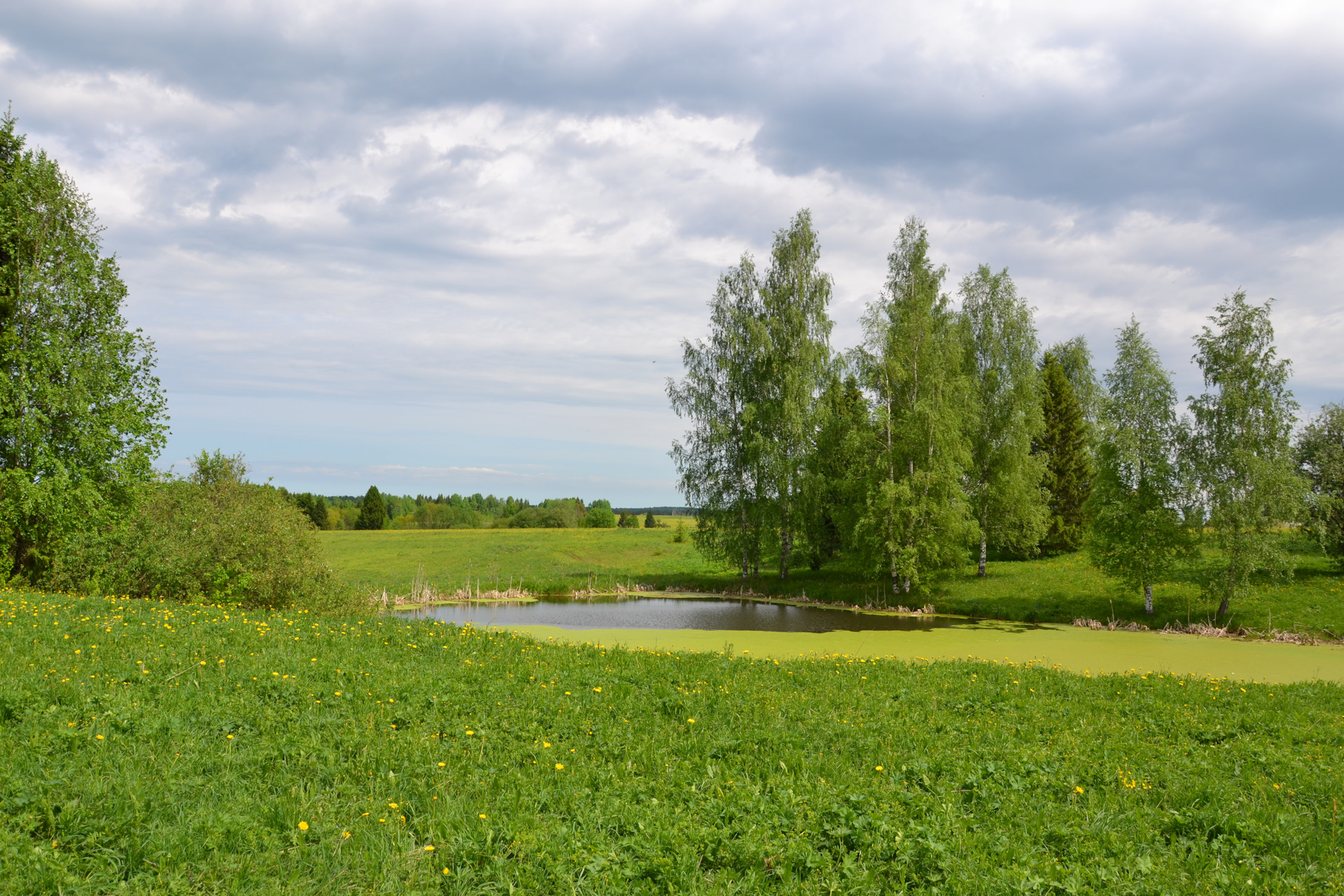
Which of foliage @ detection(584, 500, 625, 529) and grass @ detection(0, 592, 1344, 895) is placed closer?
grass @ detection(0, 592, 1344, 895)

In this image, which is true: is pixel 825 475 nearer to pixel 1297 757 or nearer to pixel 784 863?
pixel 1297 757

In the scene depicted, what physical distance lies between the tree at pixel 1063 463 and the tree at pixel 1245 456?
40.2ft

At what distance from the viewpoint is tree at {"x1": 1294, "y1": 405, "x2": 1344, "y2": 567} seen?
22.6 metres

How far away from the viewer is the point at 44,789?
515cm

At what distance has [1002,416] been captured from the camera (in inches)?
1235

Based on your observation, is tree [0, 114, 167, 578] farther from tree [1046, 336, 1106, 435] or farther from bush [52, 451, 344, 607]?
tree [1046, 336, 1106, 435]

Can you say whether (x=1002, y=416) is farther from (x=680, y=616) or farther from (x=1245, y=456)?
(x=680, y=616)

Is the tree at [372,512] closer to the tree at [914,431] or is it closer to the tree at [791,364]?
the tree at [791,364]

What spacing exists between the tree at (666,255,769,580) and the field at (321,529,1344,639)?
8.79 feet

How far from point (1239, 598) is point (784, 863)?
24.7m

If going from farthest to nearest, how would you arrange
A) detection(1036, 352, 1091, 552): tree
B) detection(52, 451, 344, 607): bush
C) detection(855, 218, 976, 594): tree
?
detection(1036, 352, 1091, 552): tree < detection(855, 218, 976, 594): tree < detection(52, 451, 344, 607): bush

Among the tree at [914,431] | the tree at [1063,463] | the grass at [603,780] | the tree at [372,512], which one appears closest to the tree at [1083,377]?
the tree at [1063,463]

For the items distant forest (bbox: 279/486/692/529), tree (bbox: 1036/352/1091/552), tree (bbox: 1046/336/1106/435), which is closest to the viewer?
tree (bbox: 1036/352/1091/552)

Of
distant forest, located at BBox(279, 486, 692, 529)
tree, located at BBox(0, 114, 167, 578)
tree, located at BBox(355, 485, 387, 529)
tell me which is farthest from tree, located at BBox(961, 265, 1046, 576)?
tree, located at BBox(355, 485, 387, 529)
